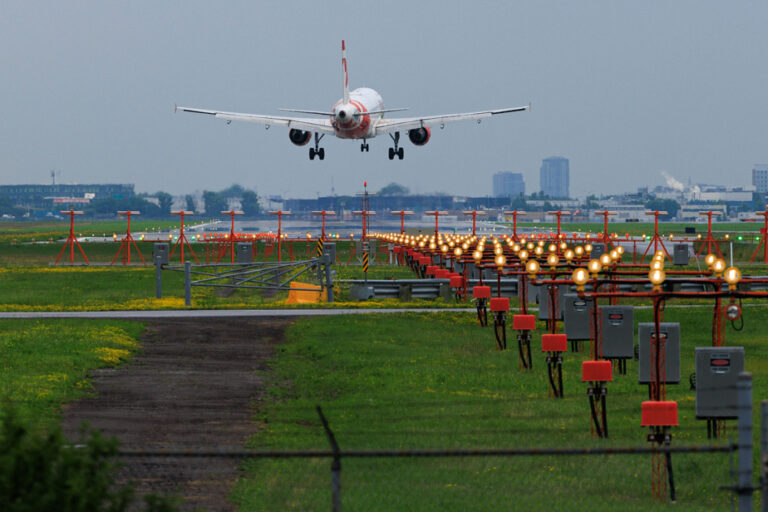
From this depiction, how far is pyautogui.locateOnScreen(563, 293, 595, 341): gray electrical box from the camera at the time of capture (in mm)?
27609

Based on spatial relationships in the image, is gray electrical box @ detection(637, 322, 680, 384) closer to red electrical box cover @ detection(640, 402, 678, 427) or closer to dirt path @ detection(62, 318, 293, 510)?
red electrical box cover @ detection(640, 402, 678, 427)

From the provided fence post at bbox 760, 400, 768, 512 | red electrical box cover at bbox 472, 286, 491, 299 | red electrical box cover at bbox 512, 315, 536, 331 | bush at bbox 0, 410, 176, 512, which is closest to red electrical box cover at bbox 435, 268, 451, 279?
red electrical box cover at bbox 472, 286, 491, 299

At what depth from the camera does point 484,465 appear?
1659cm

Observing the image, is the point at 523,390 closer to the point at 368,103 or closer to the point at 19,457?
the point at 19,457

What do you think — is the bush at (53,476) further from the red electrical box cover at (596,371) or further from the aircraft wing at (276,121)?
the aircraft wing at (276,121)

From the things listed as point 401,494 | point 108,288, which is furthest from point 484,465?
point 108,288

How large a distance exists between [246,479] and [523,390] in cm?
881

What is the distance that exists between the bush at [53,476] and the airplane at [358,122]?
61396mm

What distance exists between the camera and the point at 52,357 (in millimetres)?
28094

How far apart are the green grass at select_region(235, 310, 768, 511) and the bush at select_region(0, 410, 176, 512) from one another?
16.4 feet

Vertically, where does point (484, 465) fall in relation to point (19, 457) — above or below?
below

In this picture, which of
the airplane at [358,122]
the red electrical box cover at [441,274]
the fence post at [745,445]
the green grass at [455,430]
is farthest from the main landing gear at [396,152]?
the fence post at [745,445]

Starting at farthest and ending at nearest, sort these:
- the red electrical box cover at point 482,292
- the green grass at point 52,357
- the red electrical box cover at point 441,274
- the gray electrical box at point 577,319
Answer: the red electrical box cover at point 441,274 → the red electrical box cover at point 482,292 → the gray electrical box at point 577,319 → the green grass at point 52,357

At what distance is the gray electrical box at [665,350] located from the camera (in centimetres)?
2066
